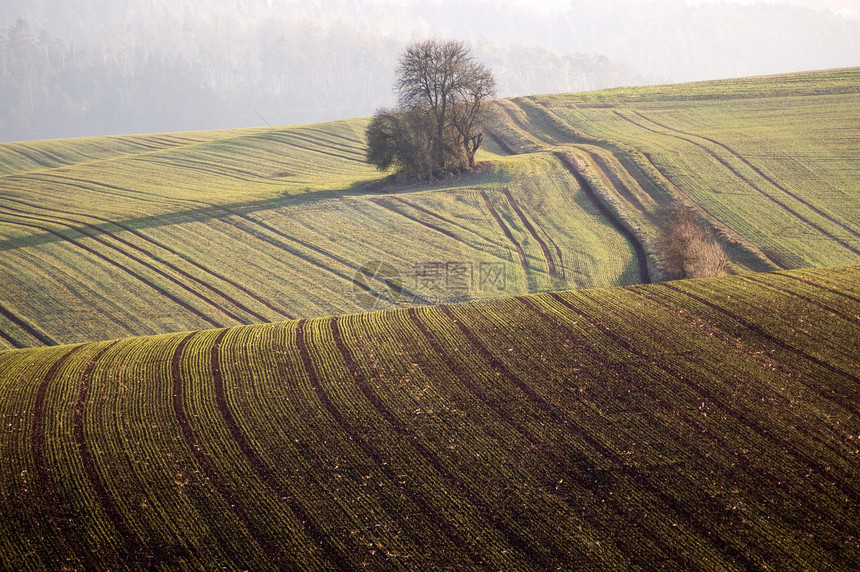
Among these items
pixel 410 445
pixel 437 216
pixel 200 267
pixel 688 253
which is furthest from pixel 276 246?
pixel 410 445

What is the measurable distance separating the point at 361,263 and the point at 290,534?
2463cm

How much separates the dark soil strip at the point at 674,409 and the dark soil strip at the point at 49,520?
41.2 feet

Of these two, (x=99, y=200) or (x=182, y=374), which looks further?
(x=99, y=200)

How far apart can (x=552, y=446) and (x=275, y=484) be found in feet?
22.7

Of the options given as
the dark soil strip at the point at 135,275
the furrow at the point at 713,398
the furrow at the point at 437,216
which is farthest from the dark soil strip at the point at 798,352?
the dark soil strip at the point at 135,275

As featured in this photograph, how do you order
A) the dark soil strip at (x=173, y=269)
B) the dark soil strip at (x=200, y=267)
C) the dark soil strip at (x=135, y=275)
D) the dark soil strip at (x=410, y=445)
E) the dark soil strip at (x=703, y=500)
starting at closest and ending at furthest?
the dark soil strip at (x=703, y=500)
the dark soil strip at (x=410, y=445)
the dark soil strip at (x=135, y=275)
the dark soil strip at (x=173, y=269)
the dark soil strip at (x=200, y=267)

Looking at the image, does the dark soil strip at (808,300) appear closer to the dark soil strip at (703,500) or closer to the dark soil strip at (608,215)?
the dark soil strip at (703,500)

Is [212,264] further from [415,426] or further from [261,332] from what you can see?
[415,426]

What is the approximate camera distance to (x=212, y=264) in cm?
3734

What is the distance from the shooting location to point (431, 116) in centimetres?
5266

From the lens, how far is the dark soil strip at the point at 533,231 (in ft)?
121

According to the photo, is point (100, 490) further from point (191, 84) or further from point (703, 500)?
point (191, 84)

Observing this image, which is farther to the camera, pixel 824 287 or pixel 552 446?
pixel 824 287

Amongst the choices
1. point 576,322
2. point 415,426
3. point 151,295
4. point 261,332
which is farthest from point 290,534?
point 151,295
